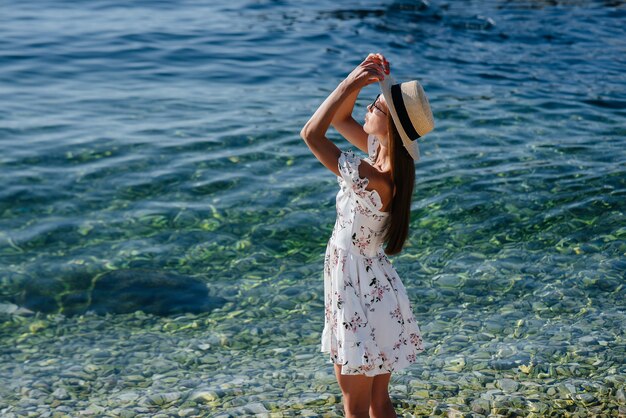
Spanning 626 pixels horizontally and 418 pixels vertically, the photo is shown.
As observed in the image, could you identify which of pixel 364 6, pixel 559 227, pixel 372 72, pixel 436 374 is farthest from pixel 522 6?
pixel 372 72

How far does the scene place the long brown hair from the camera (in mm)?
4812

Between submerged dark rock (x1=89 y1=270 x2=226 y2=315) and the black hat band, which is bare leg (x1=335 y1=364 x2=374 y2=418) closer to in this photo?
the black hat band

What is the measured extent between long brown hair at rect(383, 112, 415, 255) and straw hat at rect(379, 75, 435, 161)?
0.06 meters

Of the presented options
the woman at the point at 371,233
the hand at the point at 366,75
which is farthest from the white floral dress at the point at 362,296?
the hand at the point at 366,75

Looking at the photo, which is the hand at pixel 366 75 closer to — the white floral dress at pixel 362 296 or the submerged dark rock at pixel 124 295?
the white floral dress at pixel 362 296

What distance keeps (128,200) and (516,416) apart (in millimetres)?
6442

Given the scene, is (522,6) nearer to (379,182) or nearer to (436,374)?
(436,374)

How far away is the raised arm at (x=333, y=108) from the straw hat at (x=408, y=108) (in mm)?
104

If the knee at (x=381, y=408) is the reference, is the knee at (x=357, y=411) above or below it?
above

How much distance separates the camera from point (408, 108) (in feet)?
15.4

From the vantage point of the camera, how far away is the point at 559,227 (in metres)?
10.2

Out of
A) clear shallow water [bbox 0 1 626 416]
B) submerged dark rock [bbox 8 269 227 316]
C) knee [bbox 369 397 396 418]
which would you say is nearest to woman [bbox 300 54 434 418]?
knee [bbox 369 397 396 418]

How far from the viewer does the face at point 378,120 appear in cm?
486

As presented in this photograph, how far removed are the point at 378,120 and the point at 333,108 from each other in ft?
0.90
